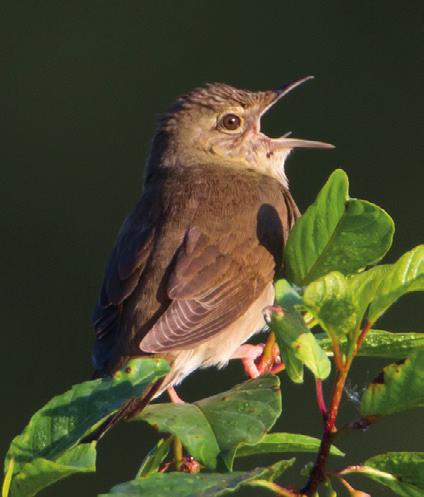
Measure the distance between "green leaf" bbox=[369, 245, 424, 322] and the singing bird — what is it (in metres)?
1.39

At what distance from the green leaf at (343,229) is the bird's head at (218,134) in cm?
233

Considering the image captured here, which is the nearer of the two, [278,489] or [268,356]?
[278,489]

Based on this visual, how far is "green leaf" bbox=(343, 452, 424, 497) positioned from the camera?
2354mm

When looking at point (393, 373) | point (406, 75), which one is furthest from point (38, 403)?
point (393, 373)

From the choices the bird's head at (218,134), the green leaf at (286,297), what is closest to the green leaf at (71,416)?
the green leaf at (286,297)

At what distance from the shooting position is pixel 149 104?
9.70 metres

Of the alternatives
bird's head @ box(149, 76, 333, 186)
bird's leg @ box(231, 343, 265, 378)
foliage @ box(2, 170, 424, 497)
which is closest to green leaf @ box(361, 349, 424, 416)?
foliage @ box(2, 170, 424, 497)

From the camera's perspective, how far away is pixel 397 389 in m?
2.32

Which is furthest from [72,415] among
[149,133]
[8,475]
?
[149,133]

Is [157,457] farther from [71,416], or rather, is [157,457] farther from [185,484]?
[185,484]

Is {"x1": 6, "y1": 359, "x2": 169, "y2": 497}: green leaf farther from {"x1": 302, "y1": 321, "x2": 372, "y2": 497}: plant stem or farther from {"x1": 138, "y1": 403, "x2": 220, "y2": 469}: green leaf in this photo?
{"x1": 302, "y1": 321, "x2": 372, "y2": 497}: plant stem

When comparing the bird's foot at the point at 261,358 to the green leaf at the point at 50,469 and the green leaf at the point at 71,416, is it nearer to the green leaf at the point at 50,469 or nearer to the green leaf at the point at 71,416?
the green leaf at the point at 71,416

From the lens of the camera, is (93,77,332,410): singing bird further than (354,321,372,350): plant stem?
Yes

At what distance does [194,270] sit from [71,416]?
1.66 metres
